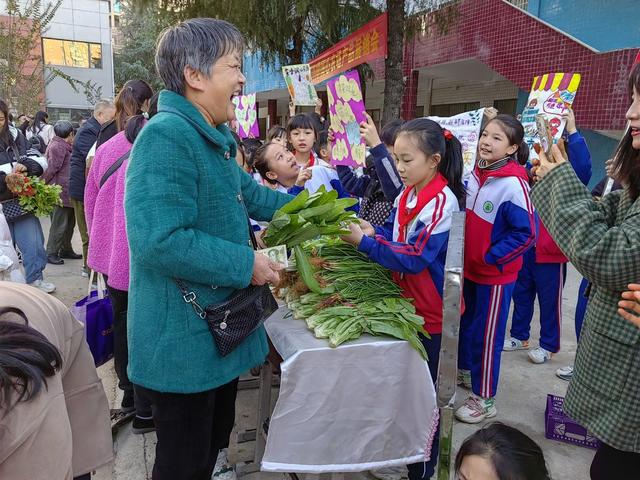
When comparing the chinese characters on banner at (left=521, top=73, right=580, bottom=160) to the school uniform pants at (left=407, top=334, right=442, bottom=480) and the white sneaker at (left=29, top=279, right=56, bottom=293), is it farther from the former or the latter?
the white sneaker at (left=29, top=279, right=56, bottom=293)

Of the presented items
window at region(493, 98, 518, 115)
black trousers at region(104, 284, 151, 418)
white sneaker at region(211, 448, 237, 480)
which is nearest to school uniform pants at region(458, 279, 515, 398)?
white sneaker at region(211, 448, 237, 480)

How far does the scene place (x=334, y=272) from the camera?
7.69 ft

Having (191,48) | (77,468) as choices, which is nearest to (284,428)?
(77,468)

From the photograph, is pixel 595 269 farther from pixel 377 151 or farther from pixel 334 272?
pixel 377 151

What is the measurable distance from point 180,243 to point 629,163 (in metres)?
1.47

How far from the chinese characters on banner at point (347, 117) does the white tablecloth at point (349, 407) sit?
1.50 metres

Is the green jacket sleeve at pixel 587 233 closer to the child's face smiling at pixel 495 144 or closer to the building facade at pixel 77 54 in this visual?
the child's face smiling at pixel 495 144

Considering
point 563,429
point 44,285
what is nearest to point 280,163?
point 563,429

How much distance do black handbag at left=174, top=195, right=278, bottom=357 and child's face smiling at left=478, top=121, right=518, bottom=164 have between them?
189 centimetres

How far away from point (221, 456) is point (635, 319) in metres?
2.04

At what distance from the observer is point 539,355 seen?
3.84m

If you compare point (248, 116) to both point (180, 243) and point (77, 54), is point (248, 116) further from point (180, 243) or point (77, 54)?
point (77, 54)

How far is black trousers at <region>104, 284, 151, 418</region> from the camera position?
2.63m

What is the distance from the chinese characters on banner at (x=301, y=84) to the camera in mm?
4652
